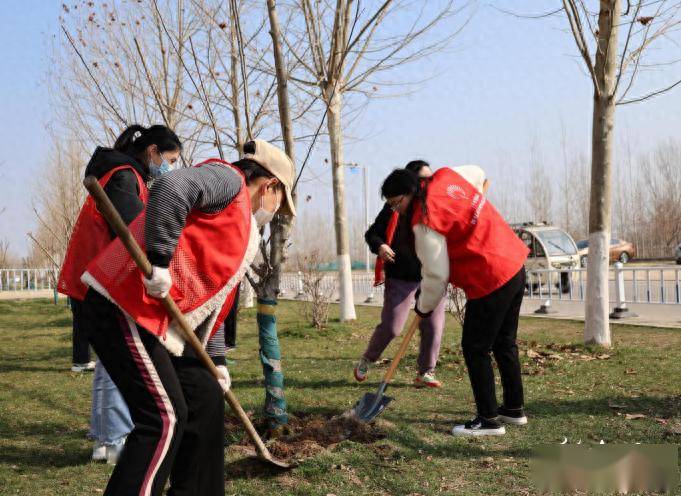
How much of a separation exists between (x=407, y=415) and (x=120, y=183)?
2.46m

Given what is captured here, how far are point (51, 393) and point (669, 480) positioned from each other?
493cm

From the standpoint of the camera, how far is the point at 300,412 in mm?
4816

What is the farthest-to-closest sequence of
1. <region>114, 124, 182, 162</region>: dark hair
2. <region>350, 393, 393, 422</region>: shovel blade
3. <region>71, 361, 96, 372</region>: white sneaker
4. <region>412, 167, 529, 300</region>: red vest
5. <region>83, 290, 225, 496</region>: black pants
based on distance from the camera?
1. <region>71, 361, 96, 372</region>: white sneaker
2. <region>350, 393, 393, 422</region>: shovel blade
3. <region>412, 167, 529, 300</region>: red vest
4. <region>114, 124, 182, 162</region>: dark hair
5. <region>83, 290, 225, 496</region>: black pants

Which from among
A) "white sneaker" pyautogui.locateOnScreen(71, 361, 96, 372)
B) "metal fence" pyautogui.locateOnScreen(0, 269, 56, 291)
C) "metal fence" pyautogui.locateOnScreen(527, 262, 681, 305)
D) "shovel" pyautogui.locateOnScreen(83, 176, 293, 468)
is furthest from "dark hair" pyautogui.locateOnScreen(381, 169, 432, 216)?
"metal fence" pyautogui.locateOnScreen(0, 269, 56, 291)

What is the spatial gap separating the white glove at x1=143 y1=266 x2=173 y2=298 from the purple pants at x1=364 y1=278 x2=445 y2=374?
10.3 ft

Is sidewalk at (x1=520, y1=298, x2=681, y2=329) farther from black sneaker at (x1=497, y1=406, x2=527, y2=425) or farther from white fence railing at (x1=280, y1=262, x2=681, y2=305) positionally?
black sneaker at (x1=497, y1=406, x2=527, y2=425)

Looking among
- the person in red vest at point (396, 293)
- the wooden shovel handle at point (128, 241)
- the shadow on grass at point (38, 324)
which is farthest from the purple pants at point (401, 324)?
the shadow on grass at point (38, 324)

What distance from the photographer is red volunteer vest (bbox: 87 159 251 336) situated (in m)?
2.48

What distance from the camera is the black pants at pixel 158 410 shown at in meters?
2.38

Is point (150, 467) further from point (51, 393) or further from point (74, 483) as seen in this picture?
point (51, 393)

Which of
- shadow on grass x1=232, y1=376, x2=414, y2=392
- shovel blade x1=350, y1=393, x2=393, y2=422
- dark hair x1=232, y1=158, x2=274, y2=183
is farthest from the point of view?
shadow on grass x1=232, y1=376, x2=414, y2=392

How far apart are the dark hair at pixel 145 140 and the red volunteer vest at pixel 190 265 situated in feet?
3.19

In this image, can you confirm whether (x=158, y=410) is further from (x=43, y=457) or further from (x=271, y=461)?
(x=43, y=457)

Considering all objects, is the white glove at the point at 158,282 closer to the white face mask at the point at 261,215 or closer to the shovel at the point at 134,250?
the shovel at the point at 134,250
